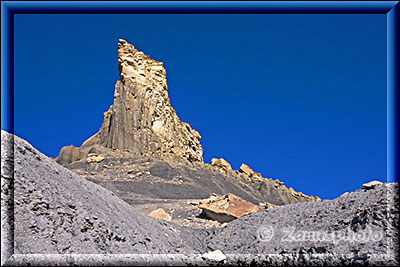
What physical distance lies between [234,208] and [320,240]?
10853mm

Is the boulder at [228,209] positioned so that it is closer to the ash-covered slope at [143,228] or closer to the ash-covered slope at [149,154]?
the ash-covered slope at [143,228]

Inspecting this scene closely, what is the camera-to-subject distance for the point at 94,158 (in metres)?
42.8

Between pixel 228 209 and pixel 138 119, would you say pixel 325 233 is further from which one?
pixel 138 119

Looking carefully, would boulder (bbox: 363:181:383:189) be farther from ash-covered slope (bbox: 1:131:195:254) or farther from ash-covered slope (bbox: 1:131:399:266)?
ash-covered slope (bbox: 1:131:195:254)

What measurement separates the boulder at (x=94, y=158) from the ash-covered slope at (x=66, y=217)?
29983 mm

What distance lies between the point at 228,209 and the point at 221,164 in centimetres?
2569

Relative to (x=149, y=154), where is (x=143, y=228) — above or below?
below

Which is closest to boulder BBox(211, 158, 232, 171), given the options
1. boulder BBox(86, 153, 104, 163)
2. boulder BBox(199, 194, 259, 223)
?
boulder BBox(86, 153, 104, 163)

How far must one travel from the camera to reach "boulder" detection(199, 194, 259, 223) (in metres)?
20.6

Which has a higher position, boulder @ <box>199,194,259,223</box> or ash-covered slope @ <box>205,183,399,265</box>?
boulder @ <box>199,194,259,223</box>

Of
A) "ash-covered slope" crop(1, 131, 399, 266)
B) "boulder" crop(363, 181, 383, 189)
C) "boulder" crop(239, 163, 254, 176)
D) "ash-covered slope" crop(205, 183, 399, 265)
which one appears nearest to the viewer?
"ash-covered slope" crop(1, 131, 399, 266)

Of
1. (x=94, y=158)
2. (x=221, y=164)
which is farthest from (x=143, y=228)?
(x=221, y=164)

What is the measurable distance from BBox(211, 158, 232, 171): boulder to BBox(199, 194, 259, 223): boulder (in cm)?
2325

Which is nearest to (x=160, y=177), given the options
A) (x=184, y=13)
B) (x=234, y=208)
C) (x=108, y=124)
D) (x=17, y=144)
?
(x=108, y=124)
